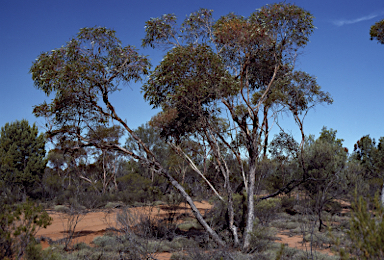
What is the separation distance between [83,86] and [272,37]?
599 cm

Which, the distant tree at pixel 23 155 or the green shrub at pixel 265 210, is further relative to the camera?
the distant tree at pixel 23 155

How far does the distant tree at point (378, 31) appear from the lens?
43.5 feet

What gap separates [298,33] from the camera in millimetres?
9211

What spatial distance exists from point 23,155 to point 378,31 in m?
23.9

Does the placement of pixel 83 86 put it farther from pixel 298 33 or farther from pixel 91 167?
pixel 91 167

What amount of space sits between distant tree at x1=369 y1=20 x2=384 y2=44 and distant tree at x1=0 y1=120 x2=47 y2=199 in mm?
22687

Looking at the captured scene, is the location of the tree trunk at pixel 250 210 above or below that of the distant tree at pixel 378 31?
below

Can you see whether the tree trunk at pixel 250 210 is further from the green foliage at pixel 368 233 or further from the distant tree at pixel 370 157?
Result: the distant tree at pixel 370 157

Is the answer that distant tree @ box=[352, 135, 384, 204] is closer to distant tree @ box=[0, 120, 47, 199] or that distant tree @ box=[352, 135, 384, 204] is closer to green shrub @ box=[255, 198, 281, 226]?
green shrub @ box=[255, 198, 281, 226]

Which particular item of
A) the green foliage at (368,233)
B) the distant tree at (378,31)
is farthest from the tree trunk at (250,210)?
the distant tree at (378,31)

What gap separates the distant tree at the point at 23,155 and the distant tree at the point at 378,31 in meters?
22.7

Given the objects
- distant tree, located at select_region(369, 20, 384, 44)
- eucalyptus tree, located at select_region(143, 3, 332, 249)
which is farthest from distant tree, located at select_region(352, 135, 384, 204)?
eucalyptus tree, located at select_region(143, 3, 332, 249)

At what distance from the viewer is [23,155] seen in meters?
21.8

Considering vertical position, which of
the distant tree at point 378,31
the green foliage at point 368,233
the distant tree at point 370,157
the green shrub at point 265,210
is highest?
the distant tree at point 378,31
